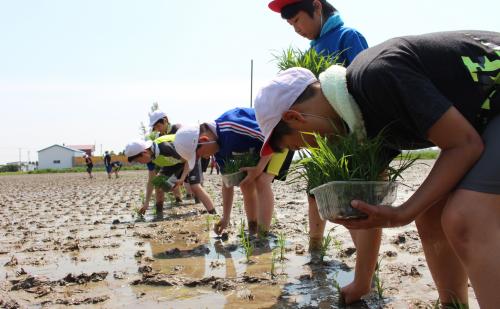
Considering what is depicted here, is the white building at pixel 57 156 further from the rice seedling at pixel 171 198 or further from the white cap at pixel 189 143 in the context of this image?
the white cap at pixel 189 143

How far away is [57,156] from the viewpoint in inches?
3314

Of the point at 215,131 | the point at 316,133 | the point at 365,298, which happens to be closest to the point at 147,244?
the point at 215,131

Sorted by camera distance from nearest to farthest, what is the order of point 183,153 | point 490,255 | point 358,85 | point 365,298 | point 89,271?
point 490,255 < point 358,85 < point 365,298 < point 89,271 < point 183,153

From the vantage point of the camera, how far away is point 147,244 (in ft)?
16.6

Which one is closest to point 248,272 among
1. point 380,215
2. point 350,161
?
point 350,161

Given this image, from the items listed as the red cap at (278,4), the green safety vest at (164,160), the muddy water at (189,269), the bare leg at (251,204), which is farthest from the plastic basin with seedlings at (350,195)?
the green safety vest at (164,160)

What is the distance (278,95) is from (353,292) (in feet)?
3.85

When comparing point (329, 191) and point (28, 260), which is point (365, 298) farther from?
point (28, 260)

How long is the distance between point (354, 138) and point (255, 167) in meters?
2.51

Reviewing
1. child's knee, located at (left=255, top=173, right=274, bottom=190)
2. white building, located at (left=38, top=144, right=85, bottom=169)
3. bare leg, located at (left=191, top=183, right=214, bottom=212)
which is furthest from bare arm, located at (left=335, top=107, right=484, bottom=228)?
white building, located at (left=38, top=144, right=85, bottom=169)

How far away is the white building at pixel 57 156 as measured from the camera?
82562mm

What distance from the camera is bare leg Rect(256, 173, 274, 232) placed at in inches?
188

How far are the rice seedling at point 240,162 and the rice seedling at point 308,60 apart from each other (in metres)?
1.36

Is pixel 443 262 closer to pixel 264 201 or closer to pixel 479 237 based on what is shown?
pixel 479 237
